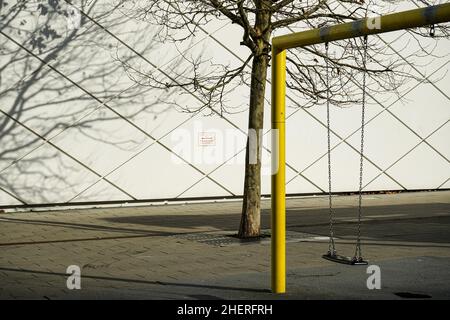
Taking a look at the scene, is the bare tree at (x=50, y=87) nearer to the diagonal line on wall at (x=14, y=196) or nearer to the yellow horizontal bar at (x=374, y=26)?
the diagonal line on wall at (x=14, y=196)

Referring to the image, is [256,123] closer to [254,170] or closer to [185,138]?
[254,170]

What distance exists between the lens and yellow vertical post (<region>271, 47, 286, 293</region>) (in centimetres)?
828

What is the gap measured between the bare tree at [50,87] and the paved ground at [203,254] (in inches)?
44.6

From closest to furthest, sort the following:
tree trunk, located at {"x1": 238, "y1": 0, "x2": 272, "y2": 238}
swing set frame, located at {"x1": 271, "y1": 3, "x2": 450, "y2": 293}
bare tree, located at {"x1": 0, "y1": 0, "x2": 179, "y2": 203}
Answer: swing set frame, located at {"x1": 271, "y1": 3, "x2": 450, "y2": 293}
tree trunk, located at {"x1": 238, "y1": 0, "x2": 272, "y2": 238}
bare tree, located at {"x1": 0, "y1": 0, "x2": 179, "y2": 203}

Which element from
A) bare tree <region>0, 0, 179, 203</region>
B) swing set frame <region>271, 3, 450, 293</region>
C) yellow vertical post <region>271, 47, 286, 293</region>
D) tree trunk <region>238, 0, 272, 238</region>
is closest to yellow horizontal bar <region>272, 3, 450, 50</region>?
swing set frame <region>271, 3, 450, 293</region>

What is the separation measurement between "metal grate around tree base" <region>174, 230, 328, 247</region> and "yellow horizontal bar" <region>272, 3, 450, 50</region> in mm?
4844

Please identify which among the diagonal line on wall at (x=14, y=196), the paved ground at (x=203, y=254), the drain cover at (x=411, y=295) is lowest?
the drain cover at (x=411, y=295)

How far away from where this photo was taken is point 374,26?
7.59m

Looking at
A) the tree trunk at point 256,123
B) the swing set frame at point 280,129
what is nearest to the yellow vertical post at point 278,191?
the swing set frame at point 280,129

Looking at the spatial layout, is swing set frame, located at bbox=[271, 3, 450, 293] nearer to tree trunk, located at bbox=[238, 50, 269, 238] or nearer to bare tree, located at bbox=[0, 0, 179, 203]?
tree trunk, located at bbox=[238, 50, 269, 238]

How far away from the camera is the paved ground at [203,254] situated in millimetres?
8562

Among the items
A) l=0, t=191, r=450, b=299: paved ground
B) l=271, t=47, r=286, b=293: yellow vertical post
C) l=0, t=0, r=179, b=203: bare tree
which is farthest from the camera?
l=0, t=0, r=179, b=203: bare tree

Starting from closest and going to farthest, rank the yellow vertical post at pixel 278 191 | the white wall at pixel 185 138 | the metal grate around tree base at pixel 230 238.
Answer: the yellow vertical post at pixel 278 191 → the metal grate around tree base at pixel 230 238 → the white wall at pixel 185 138
